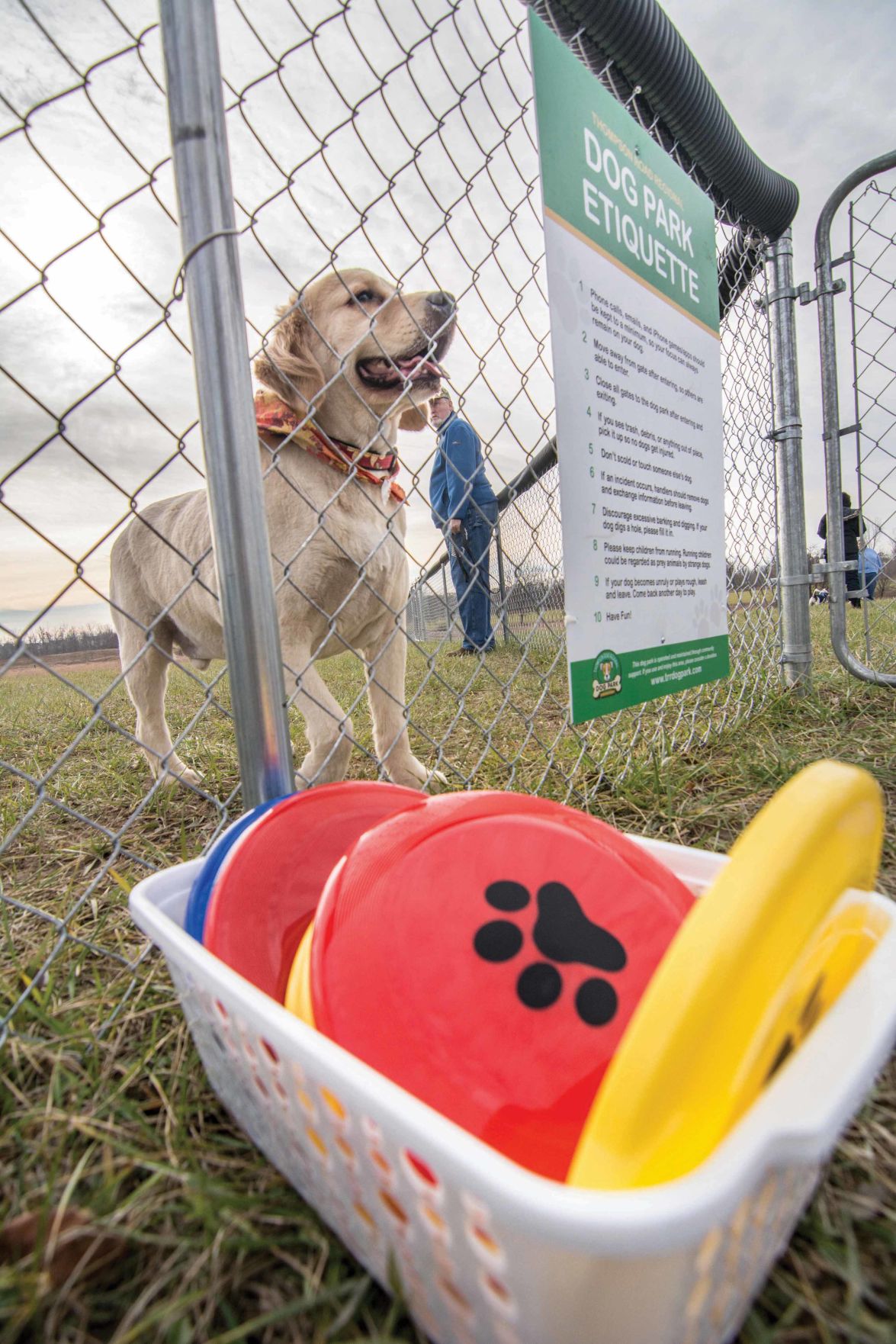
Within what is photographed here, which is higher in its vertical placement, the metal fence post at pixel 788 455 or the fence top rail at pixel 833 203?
the fence top rail at pixel 833 203

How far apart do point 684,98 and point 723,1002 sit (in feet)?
8.34

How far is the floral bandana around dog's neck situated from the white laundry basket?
129cm

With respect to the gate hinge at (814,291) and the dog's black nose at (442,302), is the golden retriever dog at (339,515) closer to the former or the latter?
the dog's black nose at (442,302)

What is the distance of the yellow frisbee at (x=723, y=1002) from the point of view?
0.40 m

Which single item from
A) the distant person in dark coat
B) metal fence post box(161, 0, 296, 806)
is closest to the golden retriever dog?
metal fence post box(161, 0, 296, 806)

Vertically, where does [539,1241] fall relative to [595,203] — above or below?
below

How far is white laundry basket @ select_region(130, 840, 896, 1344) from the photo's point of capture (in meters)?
0.34

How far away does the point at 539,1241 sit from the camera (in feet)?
1.15

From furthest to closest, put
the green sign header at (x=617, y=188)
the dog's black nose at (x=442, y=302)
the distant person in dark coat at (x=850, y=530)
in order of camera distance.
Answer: the distant person in dark coat at (x=850, y=530) < the dog's black nose at (x=442, y=302) < the green sign header at (x=617, y=188)

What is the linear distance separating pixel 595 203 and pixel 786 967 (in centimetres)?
165

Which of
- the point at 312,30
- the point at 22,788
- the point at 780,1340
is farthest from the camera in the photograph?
the point at 22,788

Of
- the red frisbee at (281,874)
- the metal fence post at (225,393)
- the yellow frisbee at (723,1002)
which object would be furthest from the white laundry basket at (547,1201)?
the metal fence post at (225,393)

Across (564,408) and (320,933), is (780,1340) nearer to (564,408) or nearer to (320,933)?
(320,933)

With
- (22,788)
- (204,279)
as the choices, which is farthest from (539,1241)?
(22,788)
